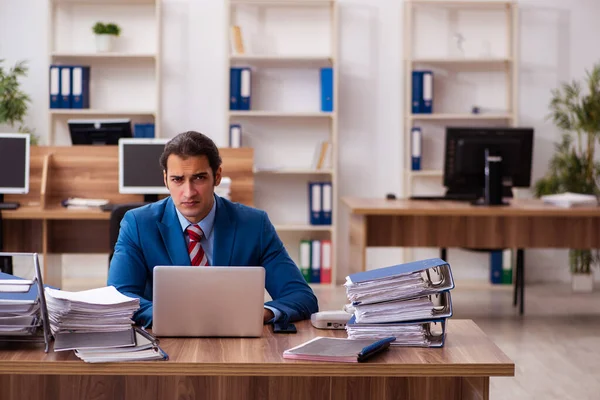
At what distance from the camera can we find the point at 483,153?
5555mm

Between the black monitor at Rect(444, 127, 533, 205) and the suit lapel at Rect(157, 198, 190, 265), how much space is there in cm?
320

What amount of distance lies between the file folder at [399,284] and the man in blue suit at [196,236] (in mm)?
342

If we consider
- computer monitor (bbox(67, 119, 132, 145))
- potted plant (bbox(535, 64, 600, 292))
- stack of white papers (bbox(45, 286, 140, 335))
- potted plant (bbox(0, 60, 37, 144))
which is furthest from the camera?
potted plant (bbox(535, 64, 600, 292))

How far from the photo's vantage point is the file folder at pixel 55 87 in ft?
22.3

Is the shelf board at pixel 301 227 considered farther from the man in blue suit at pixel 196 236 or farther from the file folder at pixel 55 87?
the man in blue suit at pixel 196 236

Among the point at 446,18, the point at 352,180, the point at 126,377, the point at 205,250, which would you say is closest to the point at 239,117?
the point at 352,180

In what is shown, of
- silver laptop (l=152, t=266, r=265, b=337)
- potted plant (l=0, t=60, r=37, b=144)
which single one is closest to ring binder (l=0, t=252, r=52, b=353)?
silver laptop (l=152, t=266, r=265, b=337)

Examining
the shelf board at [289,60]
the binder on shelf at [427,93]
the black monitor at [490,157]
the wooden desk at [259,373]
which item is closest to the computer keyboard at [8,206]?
the shelf board at [289,60]

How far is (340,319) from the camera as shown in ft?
7.64

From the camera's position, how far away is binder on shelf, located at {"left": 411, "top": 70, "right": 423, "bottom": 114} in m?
7.03

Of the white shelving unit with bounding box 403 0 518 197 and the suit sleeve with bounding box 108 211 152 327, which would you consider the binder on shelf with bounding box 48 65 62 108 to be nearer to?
the white shelving unit with bounding box 403 0 518 197

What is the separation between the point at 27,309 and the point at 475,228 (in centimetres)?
386

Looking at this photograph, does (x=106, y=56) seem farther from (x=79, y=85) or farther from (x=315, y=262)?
(x=315, y=262)

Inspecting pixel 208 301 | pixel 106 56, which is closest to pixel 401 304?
pixel 208 301
